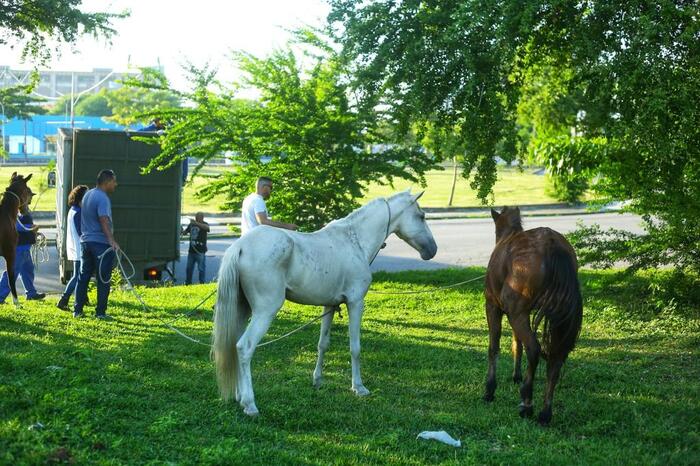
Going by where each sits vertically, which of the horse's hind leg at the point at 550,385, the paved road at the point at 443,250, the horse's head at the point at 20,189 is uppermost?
the horse's head at the point at 20,189

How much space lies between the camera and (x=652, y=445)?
661cm

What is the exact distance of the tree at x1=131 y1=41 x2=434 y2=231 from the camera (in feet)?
50.8

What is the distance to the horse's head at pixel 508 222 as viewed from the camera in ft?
29.5

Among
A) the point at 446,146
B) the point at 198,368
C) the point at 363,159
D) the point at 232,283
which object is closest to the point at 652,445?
the point at 232,283

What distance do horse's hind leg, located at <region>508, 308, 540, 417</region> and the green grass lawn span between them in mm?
255

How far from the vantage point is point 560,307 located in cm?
732

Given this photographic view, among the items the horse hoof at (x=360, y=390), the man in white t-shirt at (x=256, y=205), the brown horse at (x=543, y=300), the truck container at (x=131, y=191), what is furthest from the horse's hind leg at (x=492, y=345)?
the truck container at (x=131, y=191)

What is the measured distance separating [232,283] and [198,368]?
1917mm

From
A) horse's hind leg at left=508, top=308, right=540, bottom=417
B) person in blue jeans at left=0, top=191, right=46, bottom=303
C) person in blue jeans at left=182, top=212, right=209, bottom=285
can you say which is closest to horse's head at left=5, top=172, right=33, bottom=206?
person in blue jeans at left=0, top=191, right=46, bottom=303

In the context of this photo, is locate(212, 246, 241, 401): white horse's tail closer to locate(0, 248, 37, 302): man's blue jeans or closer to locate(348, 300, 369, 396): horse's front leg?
locate(348, 300, 369, 396): horse's front leg

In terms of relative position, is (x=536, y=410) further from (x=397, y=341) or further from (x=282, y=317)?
(x=282, y=317)

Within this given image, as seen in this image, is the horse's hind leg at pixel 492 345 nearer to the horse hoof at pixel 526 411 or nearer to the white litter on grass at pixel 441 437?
the horse hoof at pixel 526 411

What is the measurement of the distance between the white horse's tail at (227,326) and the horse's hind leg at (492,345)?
8.05ft

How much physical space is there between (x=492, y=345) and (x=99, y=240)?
5945 millimetres
